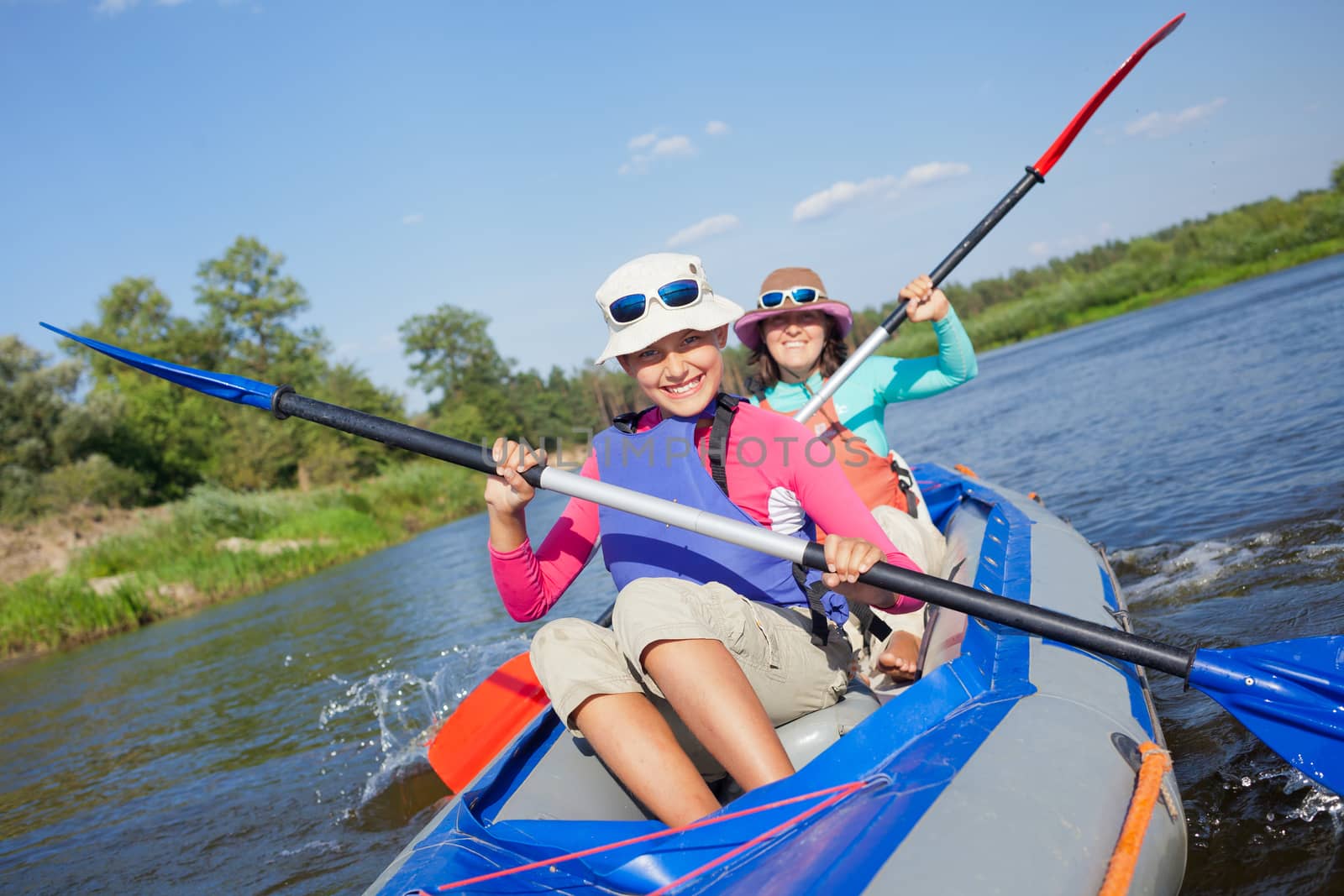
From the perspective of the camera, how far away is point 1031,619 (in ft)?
6.38

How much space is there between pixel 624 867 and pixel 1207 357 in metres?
12.5

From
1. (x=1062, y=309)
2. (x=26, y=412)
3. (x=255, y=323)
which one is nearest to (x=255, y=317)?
(x=255, y=323)

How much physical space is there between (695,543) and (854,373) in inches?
71.7

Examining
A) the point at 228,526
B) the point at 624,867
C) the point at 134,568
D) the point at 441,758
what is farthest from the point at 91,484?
the point at 624,867

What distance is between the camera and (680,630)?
5.66 feet

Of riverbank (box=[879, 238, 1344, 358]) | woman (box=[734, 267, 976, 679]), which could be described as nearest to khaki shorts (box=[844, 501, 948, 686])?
woman (box=[734, 267, 976, 679])

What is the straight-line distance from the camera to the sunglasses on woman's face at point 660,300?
2.03 meters

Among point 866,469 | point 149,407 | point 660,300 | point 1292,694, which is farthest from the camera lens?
point 149,407

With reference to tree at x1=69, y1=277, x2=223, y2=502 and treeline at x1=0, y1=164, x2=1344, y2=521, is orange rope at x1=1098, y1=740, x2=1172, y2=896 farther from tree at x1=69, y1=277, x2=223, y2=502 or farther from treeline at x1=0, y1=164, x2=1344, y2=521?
tree at x1=69, y1=277, x2=223, y2=502

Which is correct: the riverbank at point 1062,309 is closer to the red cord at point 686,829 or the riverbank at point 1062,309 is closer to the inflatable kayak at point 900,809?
the inflatable kayak at point 900,809

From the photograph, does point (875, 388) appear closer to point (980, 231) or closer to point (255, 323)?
point (980, 231)

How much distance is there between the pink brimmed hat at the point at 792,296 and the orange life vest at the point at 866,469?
372 mm

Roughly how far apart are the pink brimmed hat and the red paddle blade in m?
1.26

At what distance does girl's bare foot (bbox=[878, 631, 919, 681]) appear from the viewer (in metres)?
2.61
